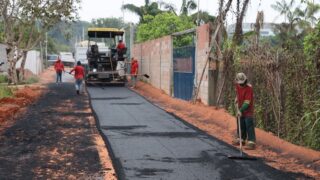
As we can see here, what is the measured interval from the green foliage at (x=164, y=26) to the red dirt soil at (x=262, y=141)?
62.3 ft

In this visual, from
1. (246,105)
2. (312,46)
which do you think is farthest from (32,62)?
(312,46)

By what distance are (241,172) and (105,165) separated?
222 cm

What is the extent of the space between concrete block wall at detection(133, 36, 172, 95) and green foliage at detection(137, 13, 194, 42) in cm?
563

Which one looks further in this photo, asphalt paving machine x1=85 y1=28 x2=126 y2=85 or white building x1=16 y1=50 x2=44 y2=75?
white building x1=16 y1=50 x2=44 y2=75

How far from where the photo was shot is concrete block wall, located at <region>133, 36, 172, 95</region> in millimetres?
22828

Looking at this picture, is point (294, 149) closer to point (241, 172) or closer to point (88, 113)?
point (241, 172)

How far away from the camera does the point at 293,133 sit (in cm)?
1031

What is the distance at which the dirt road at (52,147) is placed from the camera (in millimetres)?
7742

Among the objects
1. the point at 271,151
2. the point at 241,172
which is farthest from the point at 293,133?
the point at 241,172

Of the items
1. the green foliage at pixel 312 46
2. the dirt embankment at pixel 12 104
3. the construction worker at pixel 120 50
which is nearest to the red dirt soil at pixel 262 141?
the green foliage at pixel 312 46

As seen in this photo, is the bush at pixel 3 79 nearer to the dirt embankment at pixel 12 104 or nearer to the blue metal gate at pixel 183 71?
the dirt embankment at pixel 12 104

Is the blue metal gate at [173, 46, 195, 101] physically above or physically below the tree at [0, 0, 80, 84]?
below

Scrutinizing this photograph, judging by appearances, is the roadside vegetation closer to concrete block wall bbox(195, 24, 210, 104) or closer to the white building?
concrete block wall bbox(195, 24, 210, 104)

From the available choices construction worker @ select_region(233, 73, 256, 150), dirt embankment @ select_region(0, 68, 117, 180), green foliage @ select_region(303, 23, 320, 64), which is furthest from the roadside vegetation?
dirt embankment @ select_region(0, 68, 117, 180)
